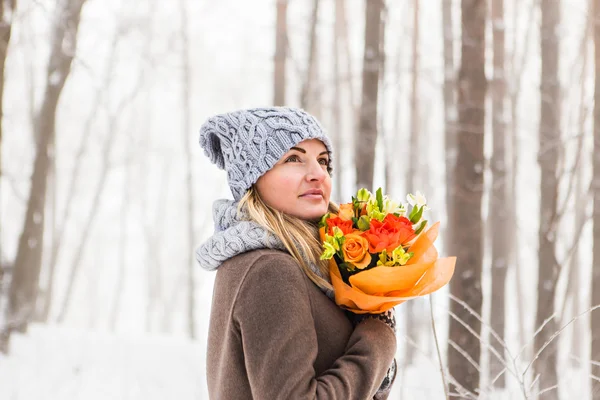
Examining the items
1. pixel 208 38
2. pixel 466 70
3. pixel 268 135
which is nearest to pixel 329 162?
pixel 268 135

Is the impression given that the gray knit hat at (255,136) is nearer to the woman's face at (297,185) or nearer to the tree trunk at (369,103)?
the woman's face at (297,185)

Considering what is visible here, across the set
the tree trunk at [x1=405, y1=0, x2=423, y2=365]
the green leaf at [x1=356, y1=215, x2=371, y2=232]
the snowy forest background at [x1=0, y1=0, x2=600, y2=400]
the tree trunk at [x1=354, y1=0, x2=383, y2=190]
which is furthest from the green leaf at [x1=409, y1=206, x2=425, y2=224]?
the tree trunk at [x1=405, y1=0, x2=423, y2=365]

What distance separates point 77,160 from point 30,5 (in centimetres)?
566

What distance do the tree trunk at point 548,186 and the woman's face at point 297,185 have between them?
2863 millimetres

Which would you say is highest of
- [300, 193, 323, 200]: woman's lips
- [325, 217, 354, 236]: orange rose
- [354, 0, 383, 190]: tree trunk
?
[354, 0, 383, 190]: tree trunk

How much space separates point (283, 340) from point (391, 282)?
1.07ft

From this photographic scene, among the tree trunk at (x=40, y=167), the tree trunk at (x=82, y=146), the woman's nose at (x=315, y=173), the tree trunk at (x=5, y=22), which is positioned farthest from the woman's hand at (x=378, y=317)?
the tree trunk at (x=82, y=146)

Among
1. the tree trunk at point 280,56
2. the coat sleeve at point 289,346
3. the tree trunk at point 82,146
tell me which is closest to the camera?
the coat sleeve at point 289,346

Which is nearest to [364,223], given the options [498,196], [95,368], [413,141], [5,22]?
[5,22]

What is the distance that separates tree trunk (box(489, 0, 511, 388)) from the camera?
6438 millimetres

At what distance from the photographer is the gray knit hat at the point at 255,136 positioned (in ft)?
5.55

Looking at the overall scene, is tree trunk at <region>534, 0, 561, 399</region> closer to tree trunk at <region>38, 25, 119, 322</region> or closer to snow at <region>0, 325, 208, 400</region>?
snow at <region>0, 325, 208, 400</region>

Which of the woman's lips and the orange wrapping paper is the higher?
the woman's lips

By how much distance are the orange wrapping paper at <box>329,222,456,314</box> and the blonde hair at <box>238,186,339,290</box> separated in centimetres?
5
